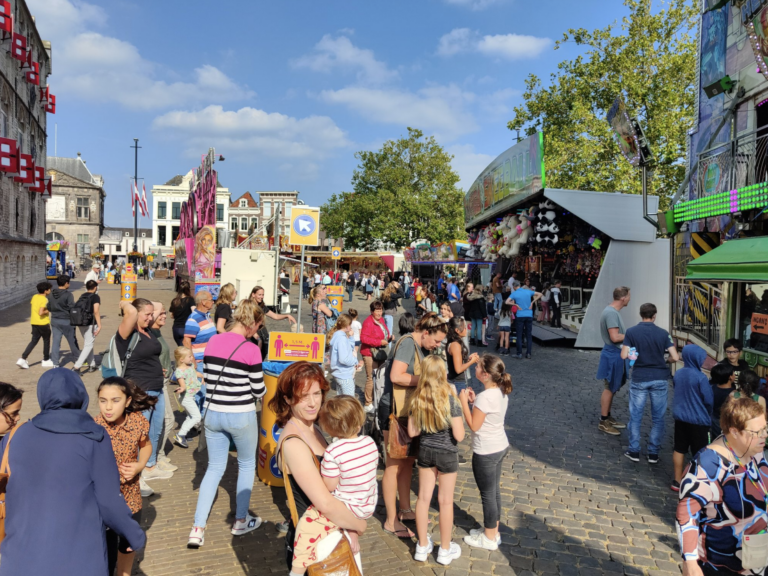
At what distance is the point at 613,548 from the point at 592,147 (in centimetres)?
2234

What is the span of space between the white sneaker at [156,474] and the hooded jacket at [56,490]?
2968mm

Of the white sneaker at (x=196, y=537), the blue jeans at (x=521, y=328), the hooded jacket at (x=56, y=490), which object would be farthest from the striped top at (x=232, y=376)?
the blue jeans at (x=521, y=328)

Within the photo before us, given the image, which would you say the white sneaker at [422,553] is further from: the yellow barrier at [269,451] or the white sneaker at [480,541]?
the yellow barrier at [269,451]

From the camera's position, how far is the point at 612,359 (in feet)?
21.6

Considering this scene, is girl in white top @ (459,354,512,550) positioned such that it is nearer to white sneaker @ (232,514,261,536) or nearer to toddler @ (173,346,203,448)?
white sneaker @ (232,514,261,536)

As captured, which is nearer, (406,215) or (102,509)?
(102,509)

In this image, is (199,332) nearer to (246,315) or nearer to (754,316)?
(246,315)

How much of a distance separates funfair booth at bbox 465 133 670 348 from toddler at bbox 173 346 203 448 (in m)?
9.26

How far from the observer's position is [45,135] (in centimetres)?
3438

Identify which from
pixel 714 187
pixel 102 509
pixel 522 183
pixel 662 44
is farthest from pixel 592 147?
pixel 102 509

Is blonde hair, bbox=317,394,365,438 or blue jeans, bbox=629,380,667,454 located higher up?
blonde hair, bbox=317,394,365,438

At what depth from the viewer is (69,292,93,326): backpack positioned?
8.73m

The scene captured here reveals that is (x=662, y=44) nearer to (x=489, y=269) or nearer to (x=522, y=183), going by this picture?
(x=489, y=269)

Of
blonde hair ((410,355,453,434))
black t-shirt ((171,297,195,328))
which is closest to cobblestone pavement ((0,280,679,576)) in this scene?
blonde hair ((410,355,453,434))
